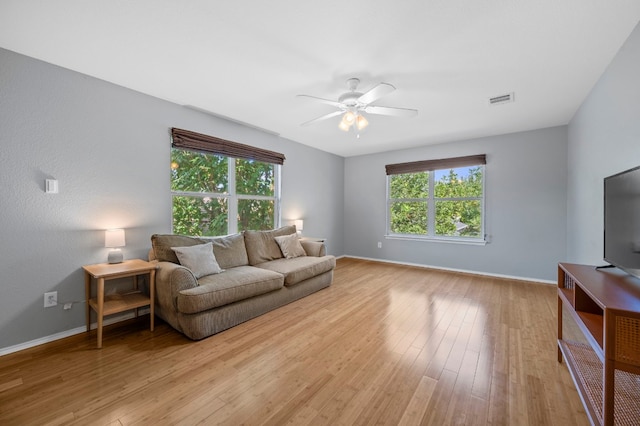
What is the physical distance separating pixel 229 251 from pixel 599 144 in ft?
13.8

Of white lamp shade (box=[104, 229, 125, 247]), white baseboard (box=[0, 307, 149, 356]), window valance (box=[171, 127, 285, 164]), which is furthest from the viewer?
window valance (box=[171, 127, 285, 164])

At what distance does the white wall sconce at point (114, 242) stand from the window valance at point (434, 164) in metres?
4.68

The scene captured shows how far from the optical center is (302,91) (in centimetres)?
279

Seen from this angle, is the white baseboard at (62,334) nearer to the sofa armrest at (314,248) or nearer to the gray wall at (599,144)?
the sofa armrest at (314,248)

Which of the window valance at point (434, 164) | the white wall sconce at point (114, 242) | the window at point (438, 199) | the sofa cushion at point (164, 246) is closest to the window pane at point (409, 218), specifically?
the window at point (438, 199)

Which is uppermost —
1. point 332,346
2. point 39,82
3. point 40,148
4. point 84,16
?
point 84,16

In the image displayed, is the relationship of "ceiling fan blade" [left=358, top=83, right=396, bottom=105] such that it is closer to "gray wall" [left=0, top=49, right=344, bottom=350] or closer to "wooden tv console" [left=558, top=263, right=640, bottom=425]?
"wooden tv console" [left=558, top=263, right=640, bottom=425]

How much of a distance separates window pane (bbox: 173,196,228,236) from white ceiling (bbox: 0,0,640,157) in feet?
4.07

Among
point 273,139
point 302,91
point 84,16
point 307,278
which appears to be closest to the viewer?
point 84,16

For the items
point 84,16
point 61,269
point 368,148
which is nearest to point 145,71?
point 84,16

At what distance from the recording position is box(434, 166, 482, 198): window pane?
463cm

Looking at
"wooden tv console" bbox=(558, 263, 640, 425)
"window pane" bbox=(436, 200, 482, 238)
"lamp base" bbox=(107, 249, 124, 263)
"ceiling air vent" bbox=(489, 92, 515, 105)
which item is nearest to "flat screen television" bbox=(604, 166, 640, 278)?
"wooden tv console" bbox=(558, 263, 640, 425)

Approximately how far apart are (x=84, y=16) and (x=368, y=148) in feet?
14.7

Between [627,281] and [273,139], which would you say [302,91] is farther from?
[627,281]
